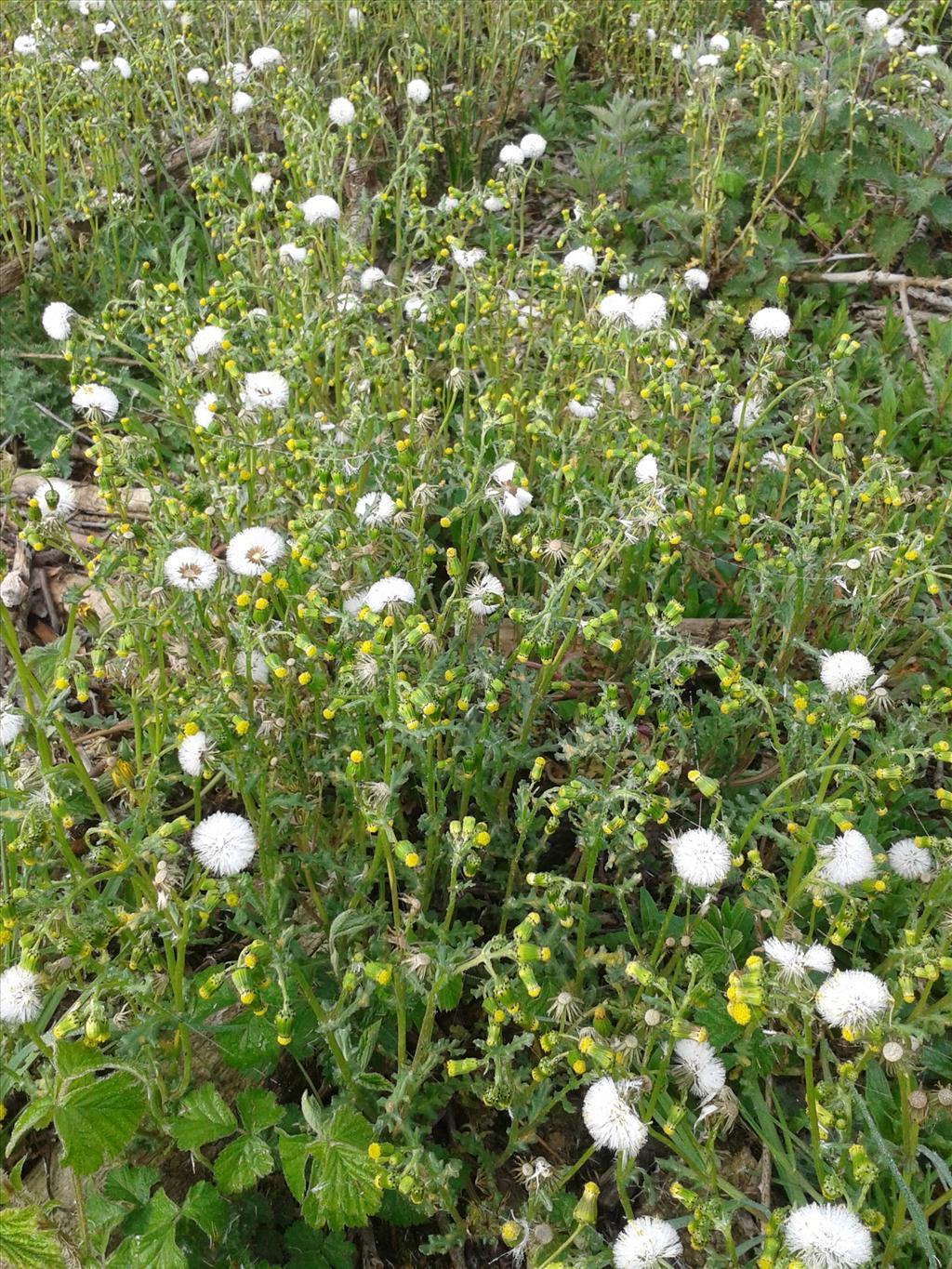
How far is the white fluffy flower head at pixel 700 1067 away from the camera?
1.64 metres

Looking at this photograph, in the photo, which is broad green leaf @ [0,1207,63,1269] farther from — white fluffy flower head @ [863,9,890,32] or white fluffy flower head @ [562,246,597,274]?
white fluffy flower head @ [863,9,890,32]

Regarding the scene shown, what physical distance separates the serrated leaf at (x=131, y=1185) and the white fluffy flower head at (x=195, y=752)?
653mm

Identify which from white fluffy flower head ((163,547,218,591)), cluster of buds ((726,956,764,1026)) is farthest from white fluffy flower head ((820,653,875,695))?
white fluffy flower head ((163,547,218,591))

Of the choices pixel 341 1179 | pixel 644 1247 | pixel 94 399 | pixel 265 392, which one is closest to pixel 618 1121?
pixel 644 1247

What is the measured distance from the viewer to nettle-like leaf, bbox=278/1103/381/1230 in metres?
1.41

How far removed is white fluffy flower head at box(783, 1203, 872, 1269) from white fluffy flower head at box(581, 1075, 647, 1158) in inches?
10.2

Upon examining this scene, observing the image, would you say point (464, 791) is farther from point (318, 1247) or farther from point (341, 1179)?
point (318, 1247)

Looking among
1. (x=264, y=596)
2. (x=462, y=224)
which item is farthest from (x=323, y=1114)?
(x=462, y=224)

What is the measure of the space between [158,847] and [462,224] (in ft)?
10.2

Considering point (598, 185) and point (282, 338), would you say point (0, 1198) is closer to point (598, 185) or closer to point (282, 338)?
point (282, 338)

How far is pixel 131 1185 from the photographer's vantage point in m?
1.52

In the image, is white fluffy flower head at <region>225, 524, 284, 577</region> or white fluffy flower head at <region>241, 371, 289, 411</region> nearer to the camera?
white fluffy flower head at <region>225, 524, 284, 577</region>

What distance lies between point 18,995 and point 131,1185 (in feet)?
1.21

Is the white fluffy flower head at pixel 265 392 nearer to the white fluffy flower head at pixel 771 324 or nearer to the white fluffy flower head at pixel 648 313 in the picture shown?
the white fluffy flower head at pixel 648 313
